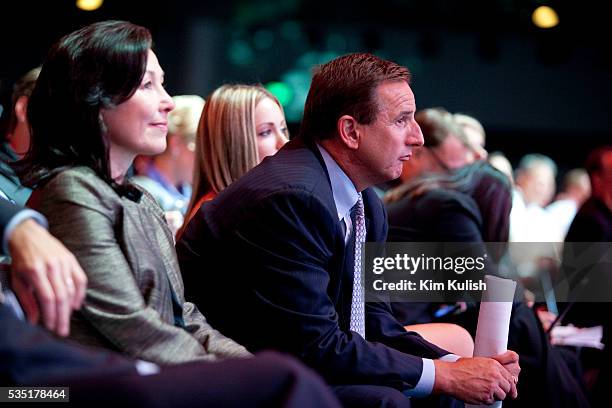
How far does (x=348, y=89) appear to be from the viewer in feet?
8.41

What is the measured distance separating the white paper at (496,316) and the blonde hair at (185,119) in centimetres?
205

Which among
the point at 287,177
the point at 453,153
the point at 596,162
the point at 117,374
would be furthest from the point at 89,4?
the point at 117,374

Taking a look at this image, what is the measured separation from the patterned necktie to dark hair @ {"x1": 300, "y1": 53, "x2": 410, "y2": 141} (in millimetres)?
239

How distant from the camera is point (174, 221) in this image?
3834mm

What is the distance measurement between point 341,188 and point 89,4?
220 inches

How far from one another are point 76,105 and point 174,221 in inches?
72.8

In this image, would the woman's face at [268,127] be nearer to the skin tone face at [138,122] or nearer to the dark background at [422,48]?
the skin tone face at [138,122]

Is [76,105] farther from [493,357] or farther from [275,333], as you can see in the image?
[493,357]

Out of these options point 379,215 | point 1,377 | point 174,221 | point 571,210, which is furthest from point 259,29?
point 1,377

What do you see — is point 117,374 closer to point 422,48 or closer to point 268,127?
point 268,127

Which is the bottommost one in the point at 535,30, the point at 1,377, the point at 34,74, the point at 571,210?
the point at 571,210

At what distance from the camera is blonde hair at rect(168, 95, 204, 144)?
4.28 meters

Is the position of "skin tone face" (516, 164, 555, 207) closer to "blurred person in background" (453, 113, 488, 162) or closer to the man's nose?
"blurred person in background" (453, 113, 488, 162)

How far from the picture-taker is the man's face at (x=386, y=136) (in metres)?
2.55
